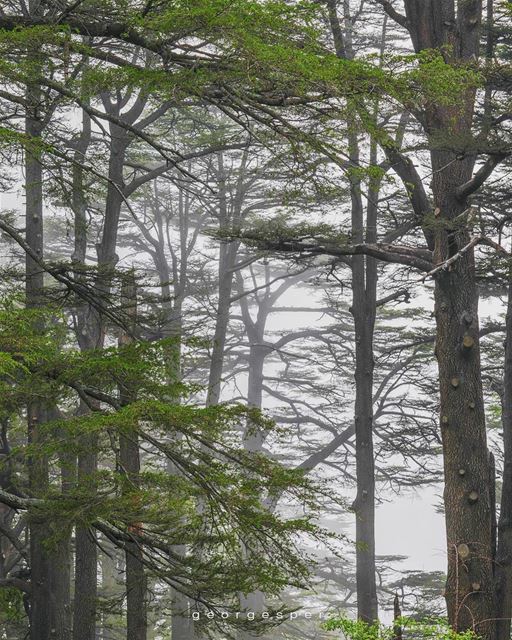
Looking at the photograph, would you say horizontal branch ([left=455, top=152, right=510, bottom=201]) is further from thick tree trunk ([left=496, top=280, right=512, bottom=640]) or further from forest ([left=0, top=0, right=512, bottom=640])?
thick tree trunk ([left=496, top=280, right=512, bottom=640])

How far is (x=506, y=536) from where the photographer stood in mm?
8305

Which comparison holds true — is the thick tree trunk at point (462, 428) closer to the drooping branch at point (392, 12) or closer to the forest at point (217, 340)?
the forest at point (217, 340)

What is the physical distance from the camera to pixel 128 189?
38.4ft

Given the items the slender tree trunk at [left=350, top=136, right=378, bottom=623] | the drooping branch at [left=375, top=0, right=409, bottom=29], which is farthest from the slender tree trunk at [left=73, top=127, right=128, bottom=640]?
the slender tree trunk at [left=350, top=136, right=378, bottom=623]

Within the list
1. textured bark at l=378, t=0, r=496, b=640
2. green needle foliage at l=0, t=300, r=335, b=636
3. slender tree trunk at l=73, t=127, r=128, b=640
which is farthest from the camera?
slender tree trunk at l=73, t=127, r=128, b=640

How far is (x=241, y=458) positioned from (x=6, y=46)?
276cm

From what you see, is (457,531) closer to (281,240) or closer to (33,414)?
(281,240)

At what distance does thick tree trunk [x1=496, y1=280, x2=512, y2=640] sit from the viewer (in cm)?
793

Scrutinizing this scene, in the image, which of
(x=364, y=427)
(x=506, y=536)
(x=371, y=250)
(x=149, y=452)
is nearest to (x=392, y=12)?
(x=371, y=250)

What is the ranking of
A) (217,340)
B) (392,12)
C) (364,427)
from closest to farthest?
(217,340) → (392,12) → (364,427)

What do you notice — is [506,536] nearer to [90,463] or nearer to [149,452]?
[149,452]

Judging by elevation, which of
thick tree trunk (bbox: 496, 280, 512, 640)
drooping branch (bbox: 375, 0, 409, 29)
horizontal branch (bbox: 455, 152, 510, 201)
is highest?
drooping branch (bbox: 375, 0, 409, 29)

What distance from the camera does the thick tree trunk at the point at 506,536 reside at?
26.0 feet

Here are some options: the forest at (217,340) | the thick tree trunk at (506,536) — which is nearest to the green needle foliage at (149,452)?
the forest at (217,340)
